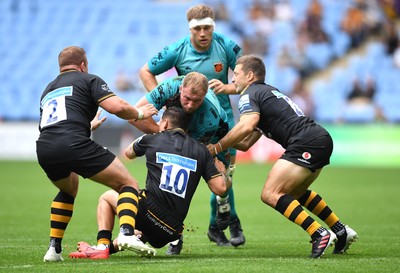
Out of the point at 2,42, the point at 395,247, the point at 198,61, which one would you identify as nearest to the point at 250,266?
the point at 395,247

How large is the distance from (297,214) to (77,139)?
2.45 metres

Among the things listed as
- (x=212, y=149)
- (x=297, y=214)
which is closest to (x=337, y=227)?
(x=297, y=214)

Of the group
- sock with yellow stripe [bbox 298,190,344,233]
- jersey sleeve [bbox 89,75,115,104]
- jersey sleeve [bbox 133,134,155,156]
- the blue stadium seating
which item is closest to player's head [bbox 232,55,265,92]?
jersey sleeve [bbox 133,134,155,156]

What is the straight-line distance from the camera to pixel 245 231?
12250 mm

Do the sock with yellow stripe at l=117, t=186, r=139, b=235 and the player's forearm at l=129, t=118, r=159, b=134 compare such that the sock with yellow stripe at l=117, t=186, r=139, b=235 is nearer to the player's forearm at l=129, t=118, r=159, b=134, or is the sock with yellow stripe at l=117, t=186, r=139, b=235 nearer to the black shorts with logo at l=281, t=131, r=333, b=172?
the player's forearm at l=129, t=118, r=159, b=134

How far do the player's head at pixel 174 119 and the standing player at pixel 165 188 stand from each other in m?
0.19

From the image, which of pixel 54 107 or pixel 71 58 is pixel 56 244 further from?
pixel 71 58

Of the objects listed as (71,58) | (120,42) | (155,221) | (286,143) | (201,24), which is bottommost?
(155,221)

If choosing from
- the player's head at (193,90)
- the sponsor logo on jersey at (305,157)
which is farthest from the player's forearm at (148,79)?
the sponsor logo on jersey at (305,157)

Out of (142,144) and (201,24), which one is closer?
(142,144)

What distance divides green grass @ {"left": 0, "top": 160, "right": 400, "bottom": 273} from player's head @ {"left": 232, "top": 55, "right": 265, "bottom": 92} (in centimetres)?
197

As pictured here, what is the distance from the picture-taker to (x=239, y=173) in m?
24.2

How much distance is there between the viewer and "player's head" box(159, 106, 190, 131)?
28.3ft

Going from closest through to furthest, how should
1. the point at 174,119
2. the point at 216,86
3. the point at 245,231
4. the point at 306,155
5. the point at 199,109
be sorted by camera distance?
the point at 174,119, the point at 306,155, the point at 199,109, the point at 216,86, the point at 245,231
